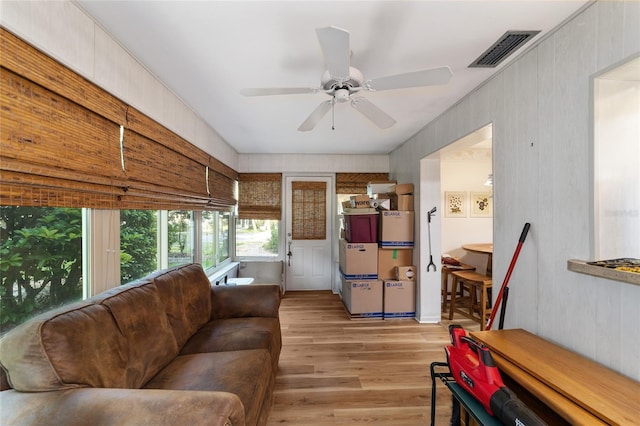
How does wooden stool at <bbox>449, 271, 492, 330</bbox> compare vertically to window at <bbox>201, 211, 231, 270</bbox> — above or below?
below

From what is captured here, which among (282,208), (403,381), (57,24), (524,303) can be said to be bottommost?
(403,381)

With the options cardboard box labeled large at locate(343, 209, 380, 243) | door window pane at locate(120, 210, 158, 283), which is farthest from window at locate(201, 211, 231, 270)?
cardboard box labeled large at locate(343, 209, 380, 243)

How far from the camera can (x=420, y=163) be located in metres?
3.35

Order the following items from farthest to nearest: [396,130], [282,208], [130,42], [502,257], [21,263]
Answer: [282,208], [396,130], [502,257], [130,42], [21,263]

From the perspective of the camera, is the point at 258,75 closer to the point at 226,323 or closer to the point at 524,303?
the point at 226,323

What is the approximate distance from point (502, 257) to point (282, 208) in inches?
133

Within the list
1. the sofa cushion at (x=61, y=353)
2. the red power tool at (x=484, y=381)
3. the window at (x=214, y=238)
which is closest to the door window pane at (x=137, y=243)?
the sofa cushion at (x=61, y=353)

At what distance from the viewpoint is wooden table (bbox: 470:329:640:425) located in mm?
972

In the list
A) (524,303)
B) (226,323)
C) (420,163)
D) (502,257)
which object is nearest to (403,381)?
(524,303)

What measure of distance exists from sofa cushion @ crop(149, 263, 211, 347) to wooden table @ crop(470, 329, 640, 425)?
6.28 ft

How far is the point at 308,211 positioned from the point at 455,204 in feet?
8.30

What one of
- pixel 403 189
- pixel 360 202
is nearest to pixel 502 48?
pixel 403 189

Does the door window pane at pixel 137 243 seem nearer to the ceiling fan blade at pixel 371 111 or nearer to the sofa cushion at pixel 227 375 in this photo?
the sofa cushion at pixel 227 375

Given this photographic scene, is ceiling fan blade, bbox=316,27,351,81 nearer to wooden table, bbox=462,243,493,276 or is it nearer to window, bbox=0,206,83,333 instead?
window, bbox=0,206,83,333
